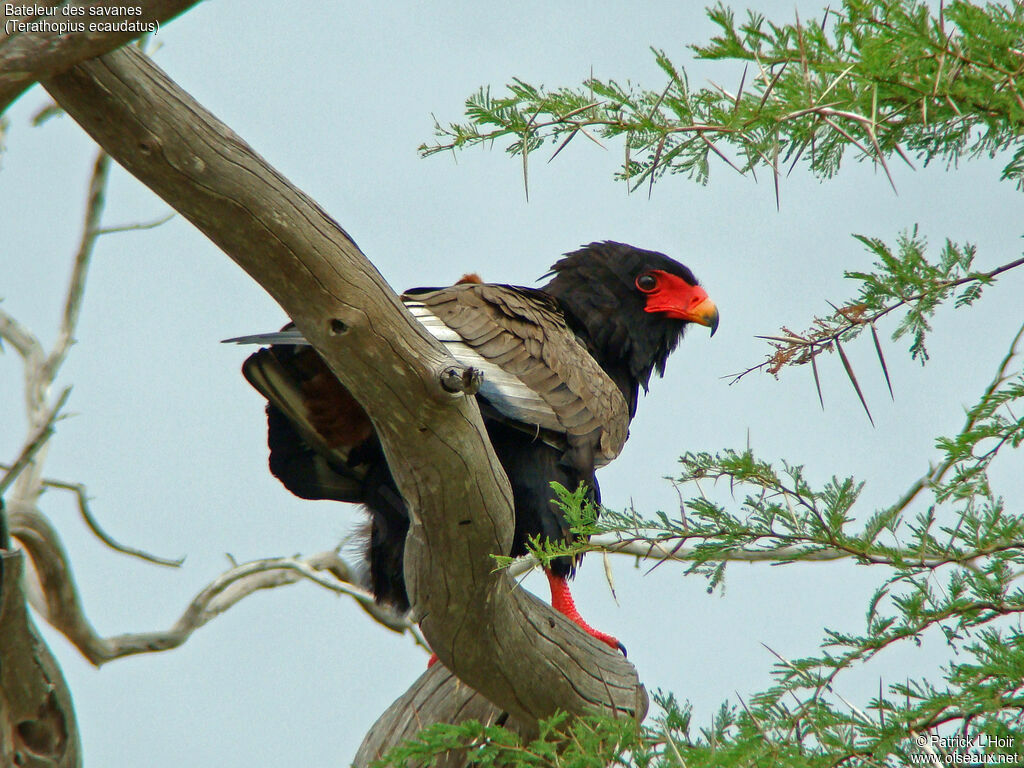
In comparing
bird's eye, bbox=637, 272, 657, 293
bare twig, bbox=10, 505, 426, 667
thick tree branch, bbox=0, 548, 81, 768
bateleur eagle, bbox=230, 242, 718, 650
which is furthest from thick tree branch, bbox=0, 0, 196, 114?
bare twig, bbox=10, 505, 426, 667

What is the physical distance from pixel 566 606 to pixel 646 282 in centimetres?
185

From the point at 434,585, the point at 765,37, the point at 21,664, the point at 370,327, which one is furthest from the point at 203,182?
the point at 21,664

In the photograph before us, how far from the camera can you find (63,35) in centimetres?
201

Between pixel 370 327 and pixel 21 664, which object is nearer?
pixel 370 327

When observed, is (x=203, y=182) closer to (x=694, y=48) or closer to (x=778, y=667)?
(x=694, y=48)

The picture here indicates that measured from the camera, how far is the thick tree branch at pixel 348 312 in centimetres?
214

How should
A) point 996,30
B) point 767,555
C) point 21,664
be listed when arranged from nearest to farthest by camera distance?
point 996,30, point 767,555, point 21,664

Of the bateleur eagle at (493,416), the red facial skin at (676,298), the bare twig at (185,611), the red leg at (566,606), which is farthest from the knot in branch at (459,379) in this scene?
the bare twig at (185,611)

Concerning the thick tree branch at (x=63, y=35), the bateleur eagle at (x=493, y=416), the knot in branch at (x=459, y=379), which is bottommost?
the knot in branch at (x=459, y=379)

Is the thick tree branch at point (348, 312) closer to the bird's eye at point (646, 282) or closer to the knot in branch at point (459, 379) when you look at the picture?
the knot in branch at point (459, 379)

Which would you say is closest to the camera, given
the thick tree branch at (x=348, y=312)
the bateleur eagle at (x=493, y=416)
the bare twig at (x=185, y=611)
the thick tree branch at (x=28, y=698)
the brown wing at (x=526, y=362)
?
the thick tree branch at (x=348, y=312)

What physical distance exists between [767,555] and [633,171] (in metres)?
1.29

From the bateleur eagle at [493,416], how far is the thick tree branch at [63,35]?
120 centimetres

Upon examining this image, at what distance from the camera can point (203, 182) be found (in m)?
2.18
